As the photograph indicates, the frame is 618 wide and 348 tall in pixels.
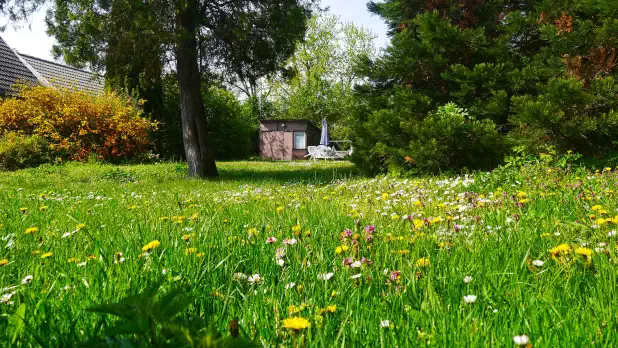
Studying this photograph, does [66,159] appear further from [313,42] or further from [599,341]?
[313,42]

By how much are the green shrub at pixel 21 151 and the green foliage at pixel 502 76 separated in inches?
454

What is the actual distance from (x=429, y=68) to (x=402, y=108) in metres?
1.55

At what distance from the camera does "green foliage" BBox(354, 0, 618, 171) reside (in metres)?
6.92

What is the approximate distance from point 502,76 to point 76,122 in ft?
48.9

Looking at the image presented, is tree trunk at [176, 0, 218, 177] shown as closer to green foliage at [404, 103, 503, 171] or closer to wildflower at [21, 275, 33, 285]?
green foliage at [404, 103, 503, 171]

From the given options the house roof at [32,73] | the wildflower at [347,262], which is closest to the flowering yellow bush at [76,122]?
the house roof at [32,73]

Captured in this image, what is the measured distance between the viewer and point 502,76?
8.52m

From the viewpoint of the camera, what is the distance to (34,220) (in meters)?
3.35

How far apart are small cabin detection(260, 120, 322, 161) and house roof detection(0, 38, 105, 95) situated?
11.7 meters

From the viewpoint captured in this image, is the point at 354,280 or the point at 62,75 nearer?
the point at 354,280

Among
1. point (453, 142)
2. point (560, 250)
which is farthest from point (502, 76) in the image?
point (560, 250)

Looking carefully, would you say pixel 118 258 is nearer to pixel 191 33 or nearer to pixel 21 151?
pixel 191 33

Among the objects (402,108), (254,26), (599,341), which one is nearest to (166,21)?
(254,26)

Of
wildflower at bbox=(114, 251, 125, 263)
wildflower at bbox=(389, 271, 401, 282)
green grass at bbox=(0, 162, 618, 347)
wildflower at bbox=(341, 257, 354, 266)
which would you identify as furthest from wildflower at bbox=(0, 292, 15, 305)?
wildflower at bbox=(389, 271, 401, 282)
